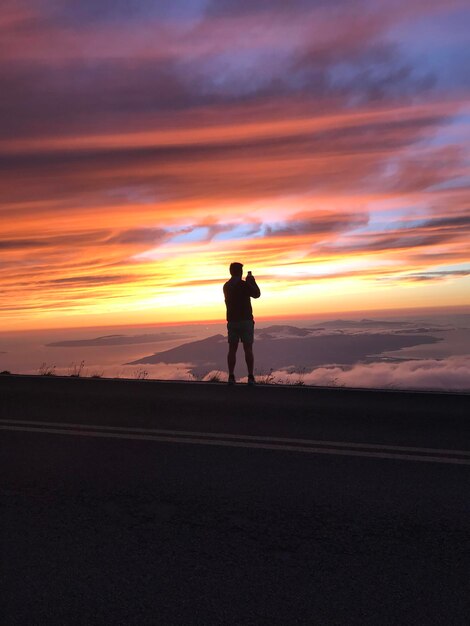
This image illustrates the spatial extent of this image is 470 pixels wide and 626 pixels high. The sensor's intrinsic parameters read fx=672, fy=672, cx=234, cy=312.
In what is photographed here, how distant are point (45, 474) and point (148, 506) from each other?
1.36 metres

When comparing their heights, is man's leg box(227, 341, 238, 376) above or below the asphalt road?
above

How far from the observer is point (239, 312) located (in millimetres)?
12570

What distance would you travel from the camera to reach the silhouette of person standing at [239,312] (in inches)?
487

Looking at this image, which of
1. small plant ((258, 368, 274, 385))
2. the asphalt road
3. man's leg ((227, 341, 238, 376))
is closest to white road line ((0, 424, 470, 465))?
the asphalt road

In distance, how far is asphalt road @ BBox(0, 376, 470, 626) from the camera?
11.4 ft

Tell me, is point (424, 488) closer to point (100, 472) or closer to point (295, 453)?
point (295, 453)

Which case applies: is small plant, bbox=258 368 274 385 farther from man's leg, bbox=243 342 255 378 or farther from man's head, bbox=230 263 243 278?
man's head, bbox=230 263 243 278

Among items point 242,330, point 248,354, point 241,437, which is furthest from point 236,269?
point 241,437

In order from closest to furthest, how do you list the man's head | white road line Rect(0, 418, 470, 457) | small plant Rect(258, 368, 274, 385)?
white road line Rect(0, 418, 470, 457) → the man's head → small plant Rect(258, 368, 274, 385)

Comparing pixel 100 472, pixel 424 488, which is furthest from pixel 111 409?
pixel 424 488

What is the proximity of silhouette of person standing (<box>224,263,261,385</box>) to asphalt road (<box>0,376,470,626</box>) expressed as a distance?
13.1 feet

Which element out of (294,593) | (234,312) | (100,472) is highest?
(234,312)

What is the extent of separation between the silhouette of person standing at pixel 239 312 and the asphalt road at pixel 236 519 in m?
4.00

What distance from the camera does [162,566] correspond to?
3.91 m
